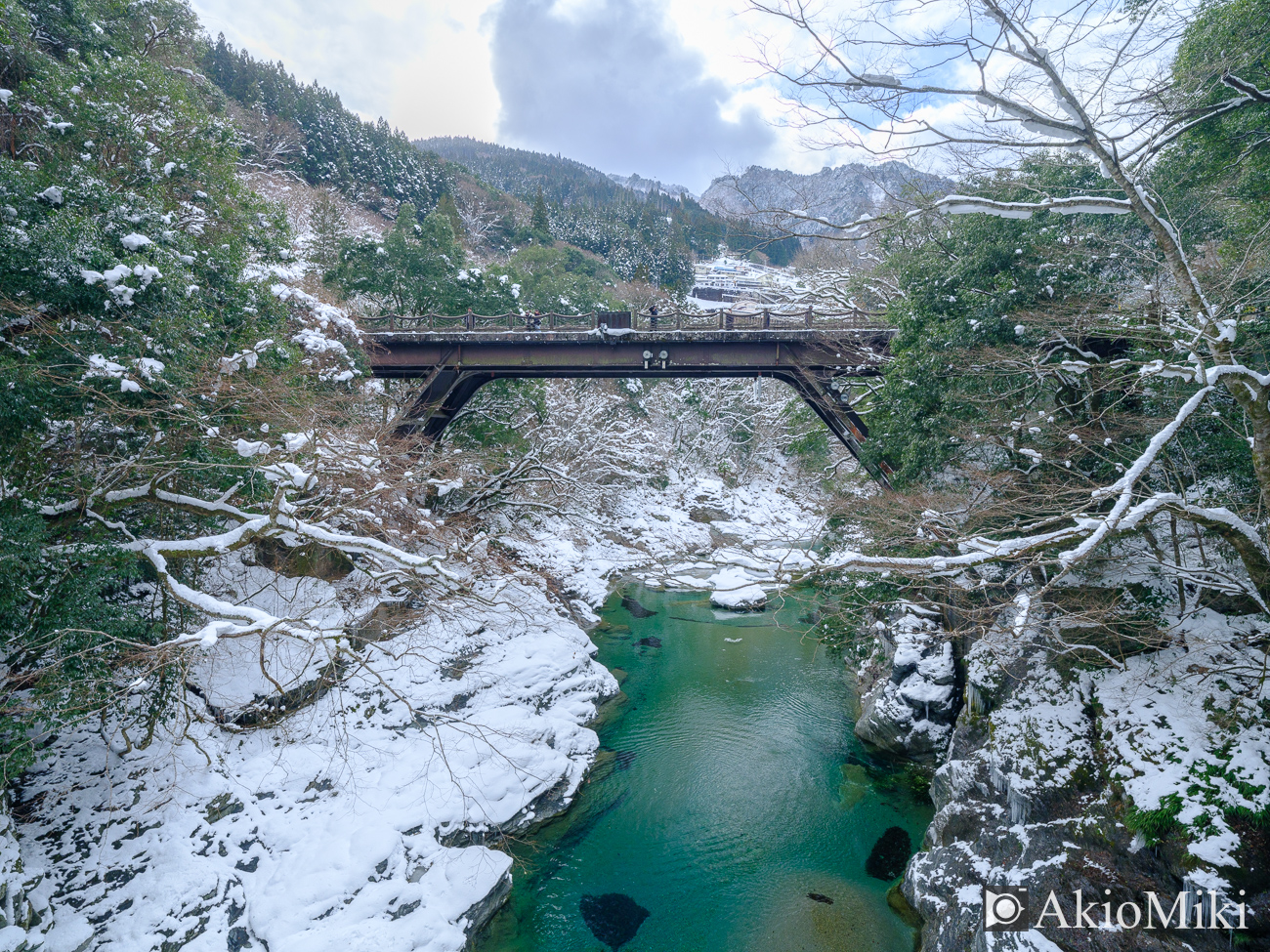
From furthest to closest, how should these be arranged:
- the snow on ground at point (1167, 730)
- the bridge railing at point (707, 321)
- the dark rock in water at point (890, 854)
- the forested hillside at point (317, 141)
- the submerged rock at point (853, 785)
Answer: the forested hillside at point (317, 141)
the bridge railing at point (707, 321)
the submerged rock at point (853, 785)
the dark rock in water at point (890, 854)
the snow on ground at point (1167, 730)

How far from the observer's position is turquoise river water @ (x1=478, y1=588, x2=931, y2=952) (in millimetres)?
6676

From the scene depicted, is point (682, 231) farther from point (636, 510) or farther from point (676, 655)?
point (676, 655)

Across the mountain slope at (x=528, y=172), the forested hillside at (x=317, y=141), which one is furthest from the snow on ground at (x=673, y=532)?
the mountain slope at (x=528, y=172)

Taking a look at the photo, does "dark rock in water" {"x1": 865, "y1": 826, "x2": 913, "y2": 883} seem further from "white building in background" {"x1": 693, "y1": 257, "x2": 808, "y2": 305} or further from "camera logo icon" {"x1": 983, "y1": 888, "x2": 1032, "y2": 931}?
"white building in background" {"x1": 693, "y1": 257, "x2": 808, "y2": 305}

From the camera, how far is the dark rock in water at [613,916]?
21.7 feet

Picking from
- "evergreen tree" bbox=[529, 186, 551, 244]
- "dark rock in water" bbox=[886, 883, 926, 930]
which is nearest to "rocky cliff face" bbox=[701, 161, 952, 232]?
"dark rock in water" bbox=[886, 883, 926, 930]

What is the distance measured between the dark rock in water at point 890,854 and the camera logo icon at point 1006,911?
183 centimetres

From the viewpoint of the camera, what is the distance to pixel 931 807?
28.3 feet

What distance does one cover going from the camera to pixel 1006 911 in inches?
220

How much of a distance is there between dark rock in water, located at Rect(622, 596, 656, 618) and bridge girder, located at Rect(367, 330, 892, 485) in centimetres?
710

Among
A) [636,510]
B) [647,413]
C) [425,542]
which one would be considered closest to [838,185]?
[425,542]

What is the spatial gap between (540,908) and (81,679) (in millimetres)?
5635

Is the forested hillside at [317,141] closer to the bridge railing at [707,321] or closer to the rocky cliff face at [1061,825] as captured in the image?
the bridge railing at [707,321]

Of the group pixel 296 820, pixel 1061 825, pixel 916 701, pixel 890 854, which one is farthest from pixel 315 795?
pixel 916 701
